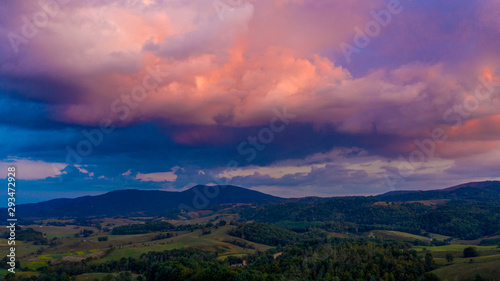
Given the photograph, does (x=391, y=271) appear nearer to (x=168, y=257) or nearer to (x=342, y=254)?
(x=342, y=254)

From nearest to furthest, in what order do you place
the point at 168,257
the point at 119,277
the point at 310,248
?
the point at 119,277
the point at 310,248
the point at 168,257

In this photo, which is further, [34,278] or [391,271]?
[34,278]

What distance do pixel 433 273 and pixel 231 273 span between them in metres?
67.3

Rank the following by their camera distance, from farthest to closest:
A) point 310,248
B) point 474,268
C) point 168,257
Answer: point 168,257 < point 310,248 < point 474,268

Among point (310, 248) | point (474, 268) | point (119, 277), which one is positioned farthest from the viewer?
point (310, 248)

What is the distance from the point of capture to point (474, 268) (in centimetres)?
10662

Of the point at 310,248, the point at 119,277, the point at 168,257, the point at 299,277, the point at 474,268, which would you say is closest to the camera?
the point at 474,268

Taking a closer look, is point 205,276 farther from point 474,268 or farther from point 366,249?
point 474,268

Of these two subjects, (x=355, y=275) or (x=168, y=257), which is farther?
(x=168, y=257)

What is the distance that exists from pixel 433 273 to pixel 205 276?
7612 cm

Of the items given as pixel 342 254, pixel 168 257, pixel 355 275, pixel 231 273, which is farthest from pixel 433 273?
pixel 168 257

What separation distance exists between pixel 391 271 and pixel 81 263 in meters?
156

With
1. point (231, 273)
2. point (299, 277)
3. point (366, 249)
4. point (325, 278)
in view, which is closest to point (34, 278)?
point (231, 273)

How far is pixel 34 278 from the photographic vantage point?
137375mm
